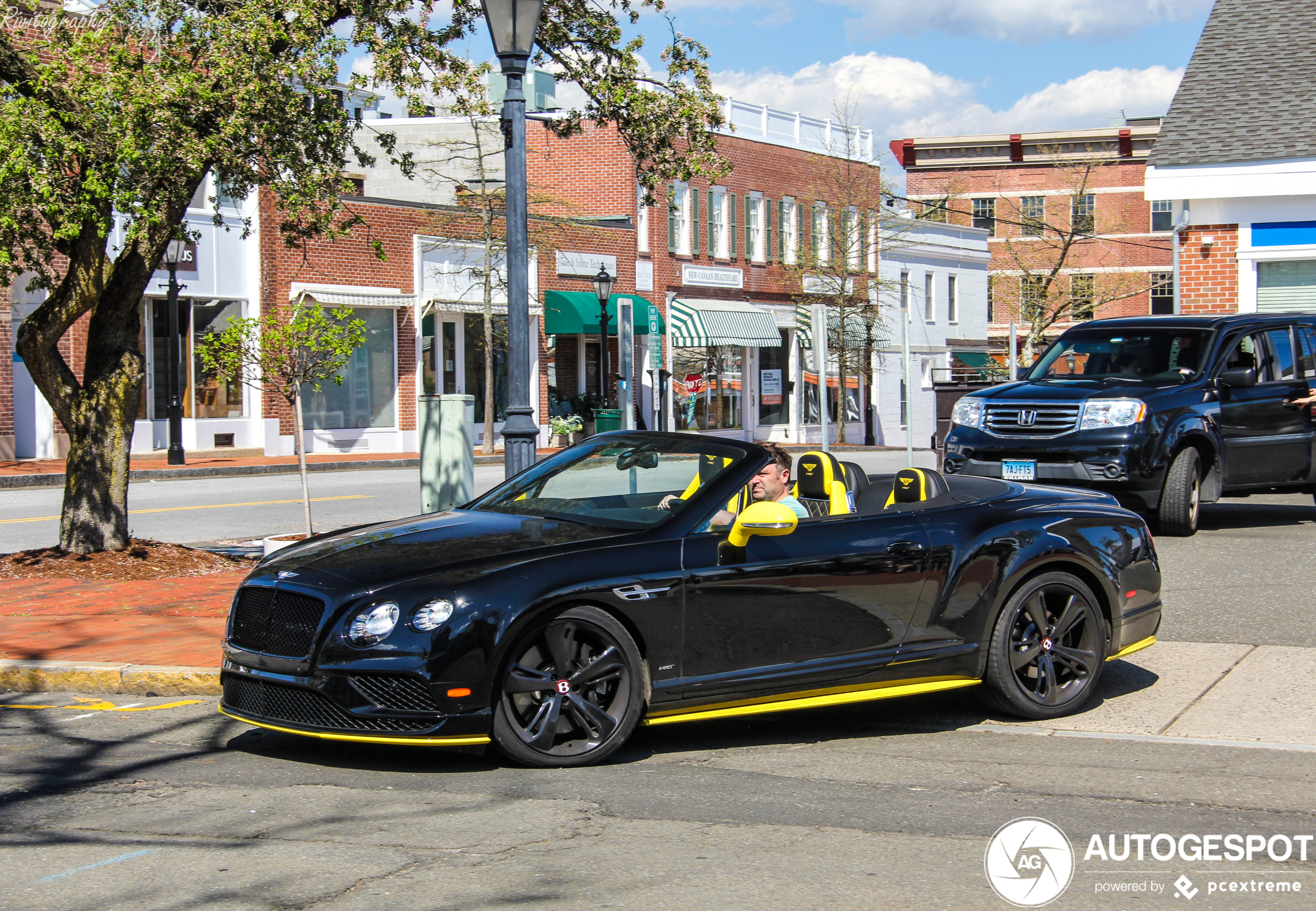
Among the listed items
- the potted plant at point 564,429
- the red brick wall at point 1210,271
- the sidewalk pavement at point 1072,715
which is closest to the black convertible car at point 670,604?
the sidewalk pavement at point 1072,715

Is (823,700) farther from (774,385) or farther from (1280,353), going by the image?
(774,385)

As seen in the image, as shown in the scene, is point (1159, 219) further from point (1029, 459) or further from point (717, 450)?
point (717, 450)

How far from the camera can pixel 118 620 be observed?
888 centimetres

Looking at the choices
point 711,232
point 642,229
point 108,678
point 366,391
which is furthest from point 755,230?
point 108,678

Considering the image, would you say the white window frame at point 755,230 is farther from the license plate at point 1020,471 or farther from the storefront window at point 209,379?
the license plate at point 1020,471

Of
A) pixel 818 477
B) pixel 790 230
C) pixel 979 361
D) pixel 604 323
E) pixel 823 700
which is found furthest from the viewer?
pixel 979 361

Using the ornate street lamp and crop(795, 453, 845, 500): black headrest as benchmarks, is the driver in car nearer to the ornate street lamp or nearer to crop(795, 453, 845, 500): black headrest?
crop(795, 453, 845, 500): black headrest

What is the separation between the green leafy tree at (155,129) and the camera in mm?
9930

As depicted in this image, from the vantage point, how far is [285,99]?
10367 mm

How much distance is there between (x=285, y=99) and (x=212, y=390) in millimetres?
20554

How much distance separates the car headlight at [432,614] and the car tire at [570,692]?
0.29 m

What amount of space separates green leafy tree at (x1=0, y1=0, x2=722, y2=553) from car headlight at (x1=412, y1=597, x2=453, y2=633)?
5.63 m

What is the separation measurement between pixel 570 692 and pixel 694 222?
122 feet

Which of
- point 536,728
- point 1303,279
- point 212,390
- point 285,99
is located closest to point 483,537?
point 536,728
